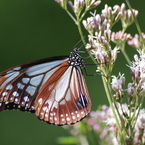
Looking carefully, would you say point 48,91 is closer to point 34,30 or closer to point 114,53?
point 114,53

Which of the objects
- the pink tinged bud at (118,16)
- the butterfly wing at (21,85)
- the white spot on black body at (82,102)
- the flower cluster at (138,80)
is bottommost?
the white spot on black body at (82,102)

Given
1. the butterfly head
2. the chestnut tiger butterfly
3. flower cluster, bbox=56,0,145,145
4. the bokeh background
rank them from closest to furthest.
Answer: flower cluster, bbox=56,0,145,145, the chestnut tiger butterfly, the butterfly head, the bokeh background

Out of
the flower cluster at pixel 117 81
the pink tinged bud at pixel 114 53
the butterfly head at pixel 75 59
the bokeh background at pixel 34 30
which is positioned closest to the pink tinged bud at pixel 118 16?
the flower cluster at pixel 117 81

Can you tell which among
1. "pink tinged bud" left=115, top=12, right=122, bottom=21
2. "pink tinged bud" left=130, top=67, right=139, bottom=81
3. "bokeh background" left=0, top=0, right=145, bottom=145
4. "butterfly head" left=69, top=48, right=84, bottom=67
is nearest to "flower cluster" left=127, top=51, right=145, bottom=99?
"pink tinged bud" left=130, top=67, right=139, bottom=81

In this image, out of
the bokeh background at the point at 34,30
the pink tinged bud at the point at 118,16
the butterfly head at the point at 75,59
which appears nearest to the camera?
the pink tinged bud at the point at 118,16

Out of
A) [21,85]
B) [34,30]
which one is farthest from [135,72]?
[34,30]

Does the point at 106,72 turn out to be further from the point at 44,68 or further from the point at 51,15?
the point at 51,15

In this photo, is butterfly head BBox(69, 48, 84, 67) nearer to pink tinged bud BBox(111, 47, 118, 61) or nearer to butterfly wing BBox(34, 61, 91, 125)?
butterfly wing BBox(34, 61, 91, 125)

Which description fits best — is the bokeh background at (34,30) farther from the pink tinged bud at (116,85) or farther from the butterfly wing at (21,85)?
the pink tinged bud at (116,85)
